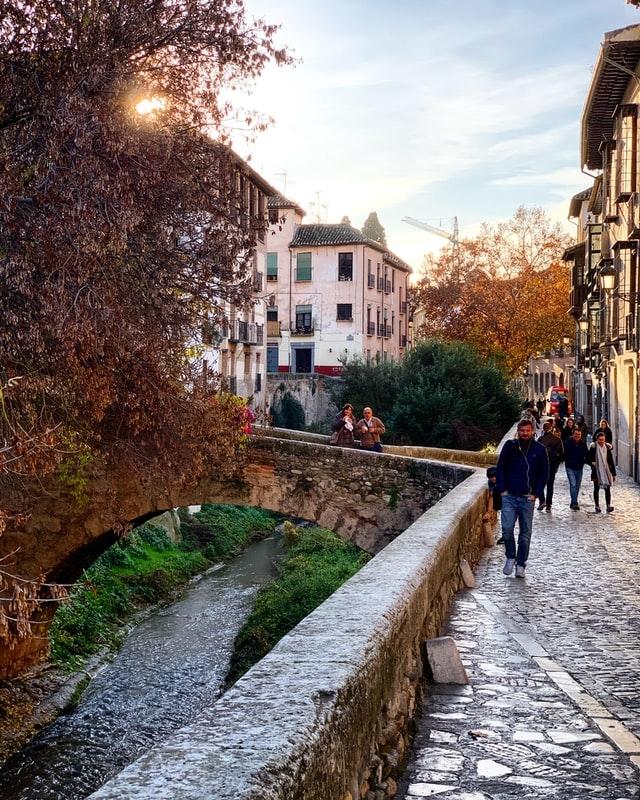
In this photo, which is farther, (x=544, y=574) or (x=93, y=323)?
(x=544, y=574)

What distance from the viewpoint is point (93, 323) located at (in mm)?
9156

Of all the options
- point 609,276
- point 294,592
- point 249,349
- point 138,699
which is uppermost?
point 609,276

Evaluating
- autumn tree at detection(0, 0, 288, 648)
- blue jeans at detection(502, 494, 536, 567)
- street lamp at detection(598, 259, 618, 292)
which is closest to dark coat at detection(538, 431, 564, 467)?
street lamp at detection(598, 259, 618, 292)

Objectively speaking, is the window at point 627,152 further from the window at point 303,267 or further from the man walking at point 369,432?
the window at point 303,267

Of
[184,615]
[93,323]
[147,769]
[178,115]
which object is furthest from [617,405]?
[147,769]

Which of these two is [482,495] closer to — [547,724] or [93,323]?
[93,323]

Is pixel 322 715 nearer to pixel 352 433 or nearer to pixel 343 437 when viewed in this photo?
pixel 343 437

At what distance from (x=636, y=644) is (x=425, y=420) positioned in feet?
78.7

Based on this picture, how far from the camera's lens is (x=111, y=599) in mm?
20734

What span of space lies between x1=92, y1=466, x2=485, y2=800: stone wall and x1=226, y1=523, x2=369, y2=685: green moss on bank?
36.5 ft

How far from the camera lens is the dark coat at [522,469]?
9.89 meters

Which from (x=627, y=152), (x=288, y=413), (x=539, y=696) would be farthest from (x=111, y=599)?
(x=288, y=413)

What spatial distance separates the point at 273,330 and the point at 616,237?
91.4 ft

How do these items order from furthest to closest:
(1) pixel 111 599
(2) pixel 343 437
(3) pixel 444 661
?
(1) pixel 111 599 → (2) pixel 343 437 → (3) pixel 444 661
